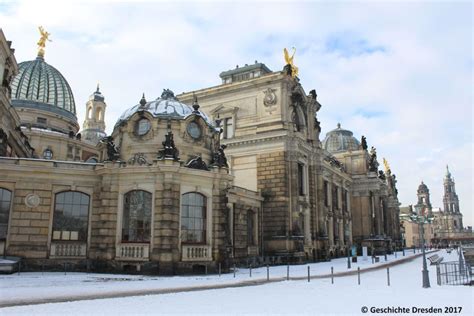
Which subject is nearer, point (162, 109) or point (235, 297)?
point (235, 297)

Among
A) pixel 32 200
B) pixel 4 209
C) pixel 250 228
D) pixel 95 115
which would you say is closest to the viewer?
pixel 4 209

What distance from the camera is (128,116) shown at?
106 ft

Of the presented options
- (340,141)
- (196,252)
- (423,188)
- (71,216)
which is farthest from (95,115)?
(423,188)

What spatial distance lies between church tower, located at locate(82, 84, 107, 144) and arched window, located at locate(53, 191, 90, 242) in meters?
42.3

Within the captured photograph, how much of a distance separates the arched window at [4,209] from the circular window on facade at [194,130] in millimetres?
12137

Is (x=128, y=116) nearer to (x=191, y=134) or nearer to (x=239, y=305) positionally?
(x=191, y=134)

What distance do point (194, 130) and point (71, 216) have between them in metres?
10.1

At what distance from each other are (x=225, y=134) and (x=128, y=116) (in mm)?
→ 16812

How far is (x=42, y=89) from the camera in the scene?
53812 millimetres

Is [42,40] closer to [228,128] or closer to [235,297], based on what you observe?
[228,128]

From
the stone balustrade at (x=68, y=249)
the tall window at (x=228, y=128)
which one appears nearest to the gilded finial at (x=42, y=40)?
the tall window at (x=228, y=128)

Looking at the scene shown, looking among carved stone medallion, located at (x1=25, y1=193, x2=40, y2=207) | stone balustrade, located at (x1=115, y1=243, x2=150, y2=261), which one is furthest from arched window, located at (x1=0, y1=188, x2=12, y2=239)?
stone balustrade, located at (x1=115, y1=243, x2=150, y2=261)

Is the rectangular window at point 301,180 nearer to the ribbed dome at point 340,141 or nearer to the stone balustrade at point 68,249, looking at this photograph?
the stone balustrade at point 68,249

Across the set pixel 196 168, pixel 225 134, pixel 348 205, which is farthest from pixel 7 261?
pixel 348 205
